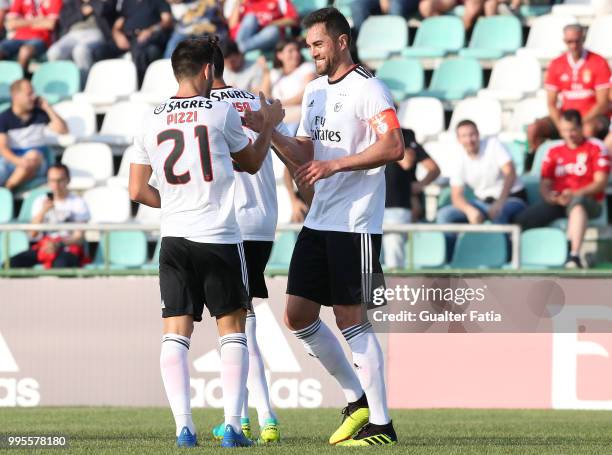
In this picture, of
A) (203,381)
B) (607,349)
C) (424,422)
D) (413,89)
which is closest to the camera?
(424,422)

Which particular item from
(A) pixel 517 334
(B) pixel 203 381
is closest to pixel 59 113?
(B) pixel 203 381

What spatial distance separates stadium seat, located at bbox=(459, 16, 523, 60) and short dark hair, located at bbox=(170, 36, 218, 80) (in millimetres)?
9125

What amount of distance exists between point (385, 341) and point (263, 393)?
331 centimetres

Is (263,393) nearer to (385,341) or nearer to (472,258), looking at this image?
(385,341)

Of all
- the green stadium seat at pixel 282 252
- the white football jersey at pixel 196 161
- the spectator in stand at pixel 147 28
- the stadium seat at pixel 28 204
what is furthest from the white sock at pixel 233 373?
the spectator in stand at pixel 147 28

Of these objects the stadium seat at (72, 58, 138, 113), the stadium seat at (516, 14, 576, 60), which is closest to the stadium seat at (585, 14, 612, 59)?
the stadium seat at (516, 14, 576, 60)

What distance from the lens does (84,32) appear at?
16.9m

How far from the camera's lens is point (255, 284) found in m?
7.79

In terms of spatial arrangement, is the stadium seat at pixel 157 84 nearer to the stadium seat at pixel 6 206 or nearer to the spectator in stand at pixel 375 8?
the stadium seat at pixel 6 206

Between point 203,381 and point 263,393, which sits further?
point 203,381

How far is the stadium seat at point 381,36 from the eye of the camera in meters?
16.0

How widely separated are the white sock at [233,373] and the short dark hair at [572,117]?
22.7 ft

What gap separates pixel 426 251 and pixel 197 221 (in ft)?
15.9

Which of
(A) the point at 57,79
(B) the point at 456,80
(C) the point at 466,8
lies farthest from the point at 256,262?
(A) the point at 57,79
